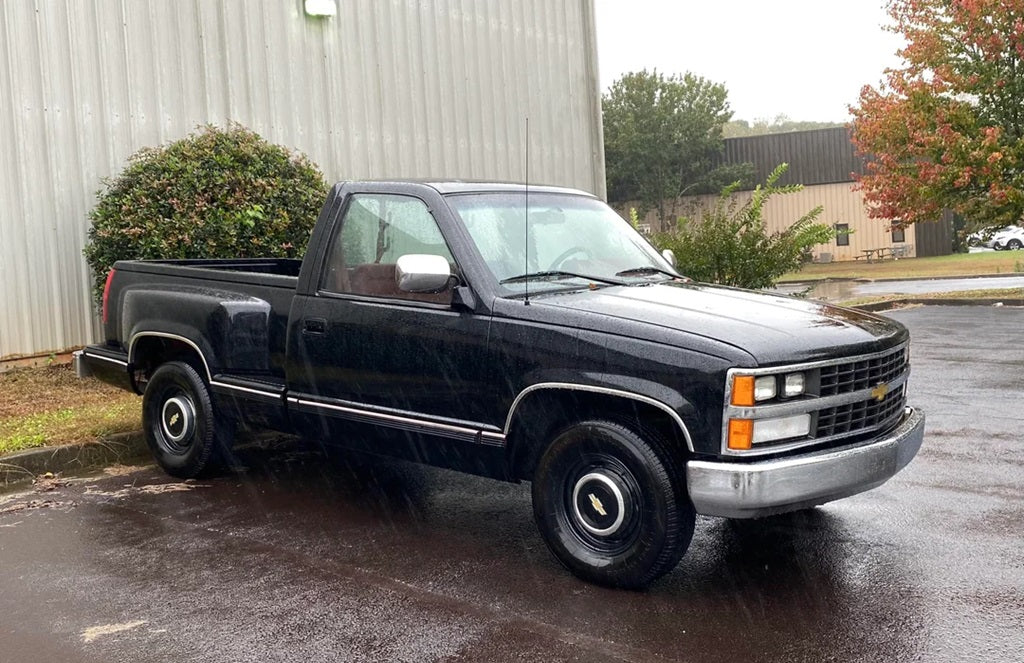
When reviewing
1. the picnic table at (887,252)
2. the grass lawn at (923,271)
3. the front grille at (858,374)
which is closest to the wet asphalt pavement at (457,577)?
the front grille at (858,374)

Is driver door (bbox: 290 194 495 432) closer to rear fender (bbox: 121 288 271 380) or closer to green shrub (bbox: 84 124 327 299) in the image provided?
rear fender (bbox: 121 288 271 380)

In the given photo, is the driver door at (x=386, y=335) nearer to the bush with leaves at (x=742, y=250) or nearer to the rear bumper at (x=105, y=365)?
the rear bumper at (x=105, y=365)

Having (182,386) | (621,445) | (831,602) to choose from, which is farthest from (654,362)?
(182,386)

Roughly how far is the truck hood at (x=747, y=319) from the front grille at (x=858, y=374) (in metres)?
0.06

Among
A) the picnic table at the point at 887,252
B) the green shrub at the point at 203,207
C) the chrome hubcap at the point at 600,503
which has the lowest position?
the chrome hubcap at the point at 600,503

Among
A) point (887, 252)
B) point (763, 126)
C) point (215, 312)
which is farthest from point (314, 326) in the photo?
point (763, 126)

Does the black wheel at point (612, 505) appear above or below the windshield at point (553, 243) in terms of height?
below

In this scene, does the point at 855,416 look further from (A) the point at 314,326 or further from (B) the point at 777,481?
(A) the point at 314,326

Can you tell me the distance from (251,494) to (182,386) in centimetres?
90

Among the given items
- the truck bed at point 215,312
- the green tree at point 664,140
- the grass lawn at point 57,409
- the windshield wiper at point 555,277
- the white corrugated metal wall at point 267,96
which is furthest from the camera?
the green tree at point 664,140

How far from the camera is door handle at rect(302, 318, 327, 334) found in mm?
5812

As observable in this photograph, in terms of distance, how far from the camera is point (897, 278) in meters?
28.5

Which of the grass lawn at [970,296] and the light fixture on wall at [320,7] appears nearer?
the light fixture on wall at [320,7]

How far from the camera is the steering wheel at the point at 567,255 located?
5.54 metres
